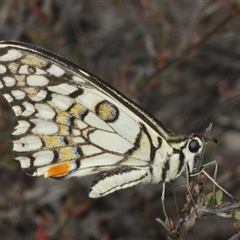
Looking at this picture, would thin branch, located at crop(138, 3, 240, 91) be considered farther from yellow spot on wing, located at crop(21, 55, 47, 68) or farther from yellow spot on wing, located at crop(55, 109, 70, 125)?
yellow spot on wing, located at crop(21, 55, 47, 68)

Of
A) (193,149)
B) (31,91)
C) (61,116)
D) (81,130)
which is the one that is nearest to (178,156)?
(193,149)

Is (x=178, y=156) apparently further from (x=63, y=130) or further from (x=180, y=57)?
(x=180, y=57)

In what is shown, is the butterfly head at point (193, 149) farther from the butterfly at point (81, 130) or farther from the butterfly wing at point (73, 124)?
the butterfly wing at point (73, 124)

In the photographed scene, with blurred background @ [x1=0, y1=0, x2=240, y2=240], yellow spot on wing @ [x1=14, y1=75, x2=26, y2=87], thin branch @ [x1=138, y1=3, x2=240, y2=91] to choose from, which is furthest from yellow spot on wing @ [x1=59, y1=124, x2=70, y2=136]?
thin branch @ [x1=138, y1=3, x2=240, y2=91]

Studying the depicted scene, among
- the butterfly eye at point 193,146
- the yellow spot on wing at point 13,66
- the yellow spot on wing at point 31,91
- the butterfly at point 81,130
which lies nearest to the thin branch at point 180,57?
the butterfly at point 81,130

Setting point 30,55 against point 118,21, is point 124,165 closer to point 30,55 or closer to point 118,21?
point 30,55

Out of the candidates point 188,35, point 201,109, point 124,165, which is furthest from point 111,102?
point 201,109
